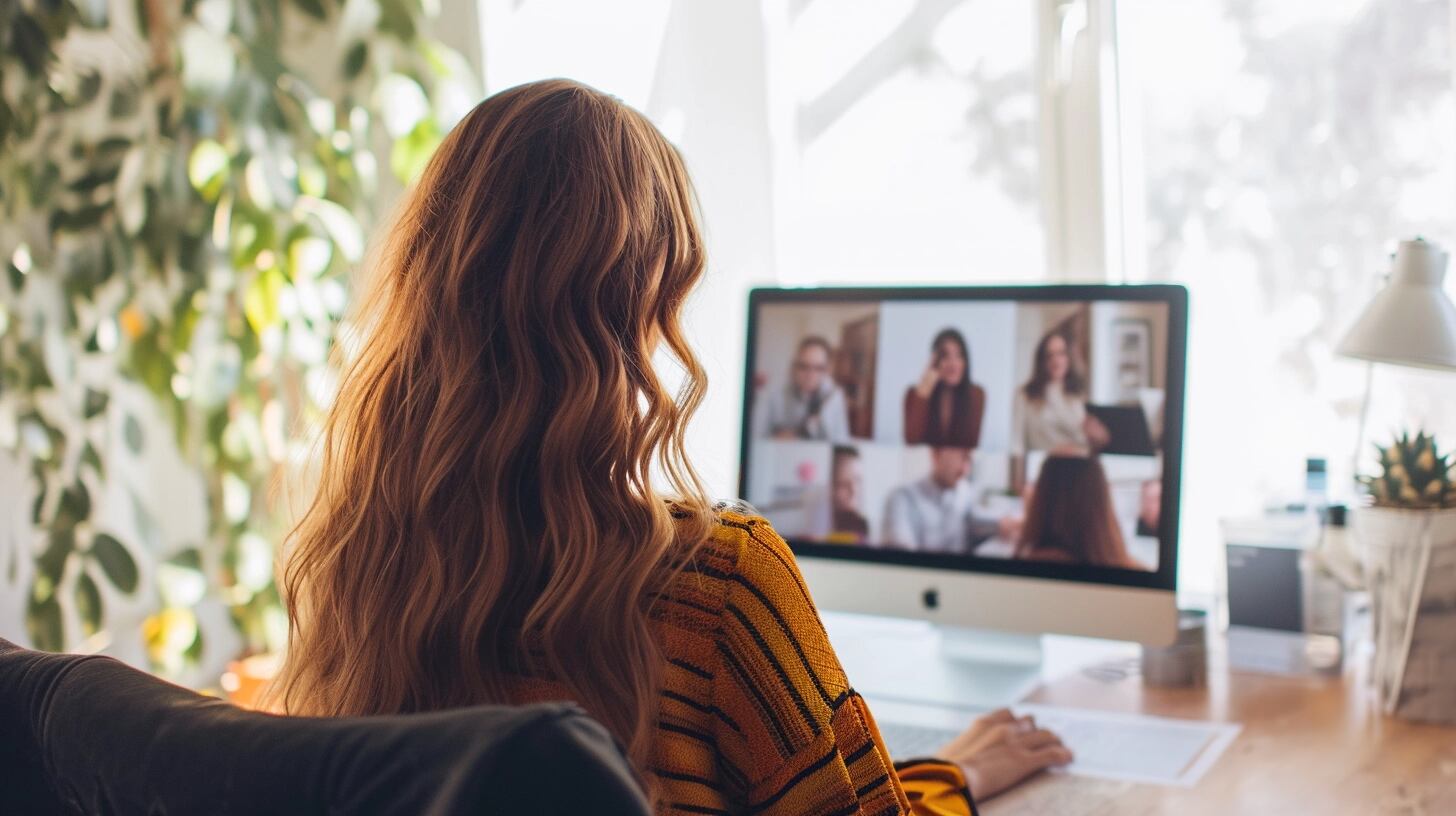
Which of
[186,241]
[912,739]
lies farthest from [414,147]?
[912,739]

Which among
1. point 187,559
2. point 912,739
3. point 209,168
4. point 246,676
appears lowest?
point 246,676

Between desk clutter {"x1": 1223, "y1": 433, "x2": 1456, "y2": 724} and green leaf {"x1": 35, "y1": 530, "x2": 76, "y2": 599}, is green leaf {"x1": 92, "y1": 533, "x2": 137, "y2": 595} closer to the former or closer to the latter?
green leaf {"x1": 35, "y1": 530, "x2": 76, "y2": 599}

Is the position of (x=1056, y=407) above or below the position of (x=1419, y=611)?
above

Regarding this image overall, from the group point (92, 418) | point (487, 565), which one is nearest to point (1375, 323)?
point (487, 565)

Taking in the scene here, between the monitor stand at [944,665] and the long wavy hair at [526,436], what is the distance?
0.79m

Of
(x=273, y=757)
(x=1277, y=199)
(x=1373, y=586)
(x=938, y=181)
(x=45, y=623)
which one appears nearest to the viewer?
(x=273, y=757)

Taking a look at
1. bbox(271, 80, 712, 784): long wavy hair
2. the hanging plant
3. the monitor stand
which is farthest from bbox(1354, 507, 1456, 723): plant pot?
the hanging plant

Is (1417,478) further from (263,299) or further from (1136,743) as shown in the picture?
(263,299)

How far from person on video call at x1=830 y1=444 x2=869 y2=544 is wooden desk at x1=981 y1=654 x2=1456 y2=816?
31cm

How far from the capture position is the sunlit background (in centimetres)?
190

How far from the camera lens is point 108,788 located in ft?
1.86

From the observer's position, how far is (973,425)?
1643 mm

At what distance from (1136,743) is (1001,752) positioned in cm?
19

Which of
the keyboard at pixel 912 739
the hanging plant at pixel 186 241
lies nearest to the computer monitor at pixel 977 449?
the keyboard at pixel 912 739
